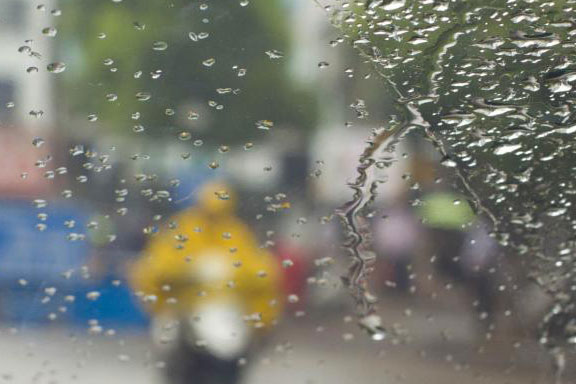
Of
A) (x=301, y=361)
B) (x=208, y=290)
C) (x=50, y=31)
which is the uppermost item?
(x=50, y=31)

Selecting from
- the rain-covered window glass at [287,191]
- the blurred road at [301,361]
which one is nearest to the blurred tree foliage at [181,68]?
the rain-covered window glass at [287,191]

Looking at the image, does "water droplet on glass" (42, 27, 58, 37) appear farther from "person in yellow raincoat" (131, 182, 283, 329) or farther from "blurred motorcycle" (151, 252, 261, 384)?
"blurred motorcycle" (151, 252, 261, 384)

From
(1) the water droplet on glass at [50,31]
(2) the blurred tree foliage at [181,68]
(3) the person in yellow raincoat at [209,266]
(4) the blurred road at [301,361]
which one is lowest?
(4) the blurred road at [301,361]

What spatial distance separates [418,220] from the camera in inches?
63.3

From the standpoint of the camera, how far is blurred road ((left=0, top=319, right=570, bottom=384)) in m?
1.47

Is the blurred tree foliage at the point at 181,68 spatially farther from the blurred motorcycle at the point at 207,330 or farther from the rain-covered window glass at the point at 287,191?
the blurred motorcycle at the point at 207,330

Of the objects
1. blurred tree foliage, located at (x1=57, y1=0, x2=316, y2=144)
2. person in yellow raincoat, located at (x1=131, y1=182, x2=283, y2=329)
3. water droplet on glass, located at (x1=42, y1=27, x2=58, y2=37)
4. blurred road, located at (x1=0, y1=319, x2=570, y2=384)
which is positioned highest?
water droplet on glass, located at (x1=42, y1=27, x2=58, y2=37)

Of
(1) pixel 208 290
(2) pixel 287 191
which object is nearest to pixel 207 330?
(1) pixel 208 290

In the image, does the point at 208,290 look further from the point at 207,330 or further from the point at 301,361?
the point at 301,361

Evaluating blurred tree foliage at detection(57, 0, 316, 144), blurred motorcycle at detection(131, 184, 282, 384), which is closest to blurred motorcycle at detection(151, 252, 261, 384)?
blurred motorcycle at detection(131, 184, 282, 384)

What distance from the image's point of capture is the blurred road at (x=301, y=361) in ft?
4.83

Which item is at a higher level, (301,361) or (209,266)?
(209,266)

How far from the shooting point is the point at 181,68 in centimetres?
152

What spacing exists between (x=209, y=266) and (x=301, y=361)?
277 mm
